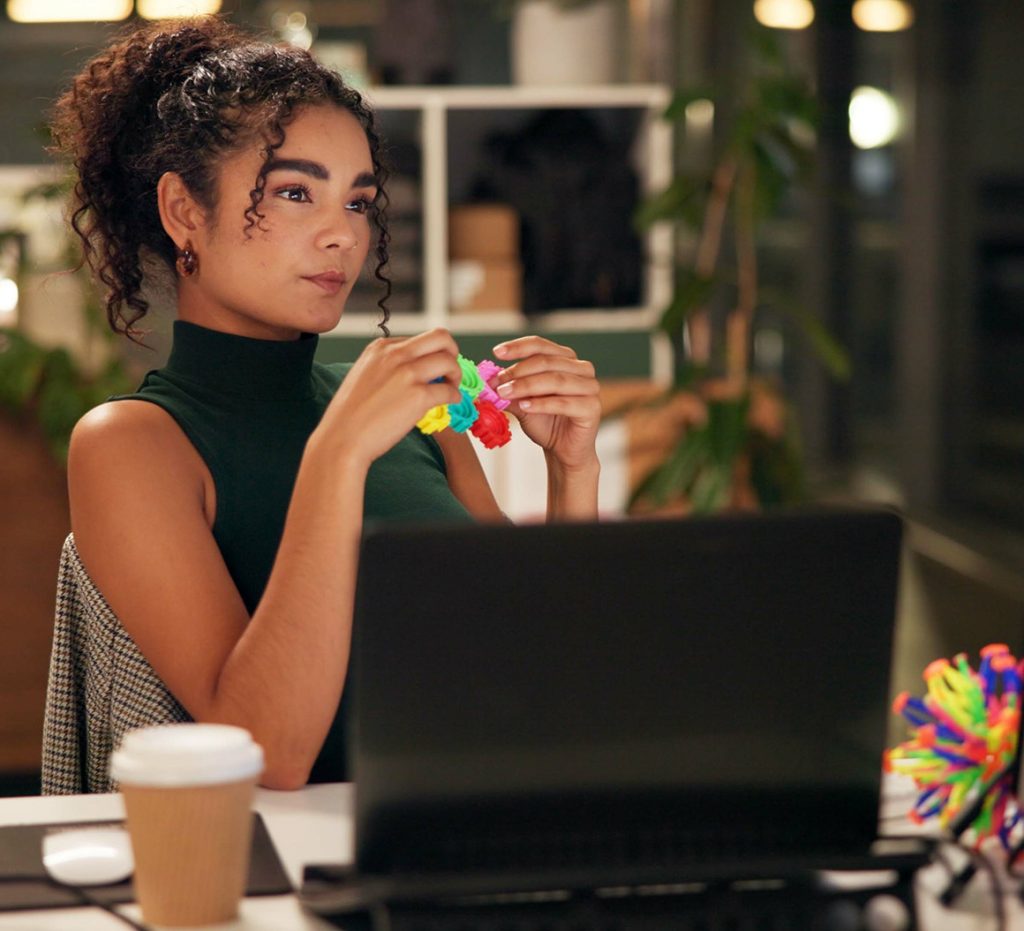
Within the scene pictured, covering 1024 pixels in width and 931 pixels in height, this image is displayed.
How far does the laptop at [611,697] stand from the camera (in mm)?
926

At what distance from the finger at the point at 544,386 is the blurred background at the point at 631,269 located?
151cm

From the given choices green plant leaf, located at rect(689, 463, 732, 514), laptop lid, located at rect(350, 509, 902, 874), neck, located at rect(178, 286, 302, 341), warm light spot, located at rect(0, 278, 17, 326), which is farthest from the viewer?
warm light spot, located at rect(0, 278, 17, 326)

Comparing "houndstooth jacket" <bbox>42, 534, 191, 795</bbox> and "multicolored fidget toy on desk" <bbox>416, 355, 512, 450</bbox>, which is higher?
"multicolored fidget toy on desk" <bbox>416, 355, 512, 450</bbox>

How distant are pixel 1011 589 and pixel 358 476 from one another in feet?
12.8

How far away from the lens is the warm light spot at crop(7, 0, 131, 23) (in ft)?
21.4

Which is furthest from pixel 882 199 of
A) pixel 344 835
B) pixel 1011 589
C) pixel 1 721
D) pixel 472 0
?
pixel 344 835

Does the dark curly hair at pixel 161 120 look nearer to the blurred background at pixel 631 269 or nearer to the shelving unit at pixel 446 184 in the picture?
the blurred background at pixel 631 269

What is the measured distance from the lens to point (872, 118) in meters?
6.18

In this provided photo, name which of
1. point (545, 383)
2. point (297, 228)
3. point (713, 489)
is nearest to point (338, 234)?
point (297, 228)

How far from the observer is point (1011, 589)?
483 cm

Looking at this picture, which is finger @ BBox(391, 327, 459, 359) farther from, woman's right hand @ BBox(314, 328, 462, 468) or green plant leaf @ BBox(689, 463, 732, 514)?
green plant leaf @ BBox(689, 463, 732, 514)

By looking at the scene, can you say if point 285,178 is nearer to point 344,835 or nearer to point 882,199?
point 344,835

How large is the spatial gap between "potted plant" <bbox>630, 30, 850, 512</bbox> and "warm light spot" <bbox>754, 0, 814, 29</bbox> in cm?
308

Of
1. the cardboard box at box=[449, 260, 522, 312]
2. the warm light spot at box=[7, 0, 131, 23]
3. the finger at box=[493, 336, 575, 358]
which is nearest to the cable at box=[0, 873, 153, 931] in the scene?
the finger at box=[493, 336, 575, 358]
